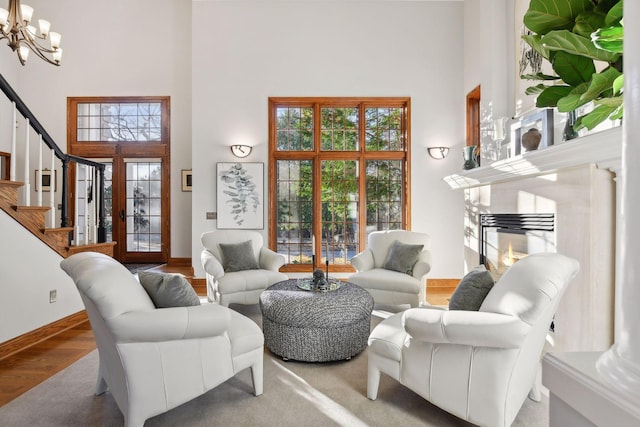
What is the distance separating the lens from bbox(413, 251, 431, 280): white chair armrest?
12.4 ft

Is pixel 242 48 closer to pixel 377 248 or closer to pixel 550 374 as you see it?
pixel 377 248

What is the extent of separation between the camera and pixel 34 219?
3160mm

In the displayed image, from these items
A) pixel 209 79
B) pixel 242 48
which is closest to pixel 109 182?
pixel 209 79

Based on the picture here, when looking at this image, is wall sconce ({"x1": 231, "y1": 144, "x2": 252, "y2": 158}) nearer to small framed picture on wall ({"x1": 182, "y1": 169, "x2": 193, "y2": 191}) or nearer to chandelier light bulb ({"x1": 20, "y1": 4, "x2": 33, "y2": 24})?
small framed picture on wall ({"x1": 182, "y1": 169, "x2": 193, "y2": 191})

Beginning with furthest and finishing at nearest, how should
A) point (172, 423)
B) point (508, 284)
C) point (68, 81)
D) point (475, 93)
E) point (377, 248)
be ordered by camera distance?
point (68, 81), point (475, 93), point (377, 248), point (172, 423), point (508, 284)

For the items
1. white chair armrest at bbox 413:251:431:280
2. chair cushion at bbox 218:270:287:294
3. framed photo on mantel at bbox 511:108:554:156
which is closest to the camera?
framed photo on mantel at bbox 511:108:554:156

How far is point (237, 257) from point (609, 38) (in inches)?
150

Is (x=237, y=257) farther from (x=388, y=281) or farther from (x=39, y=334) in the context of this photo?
(x=39, y=334)

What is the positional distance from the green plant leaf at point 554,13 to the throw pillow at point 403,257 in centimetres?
338

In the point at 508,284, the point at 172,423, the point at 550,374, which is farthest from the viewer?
the point at 172,423

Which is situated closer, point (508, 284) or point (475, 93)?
point (508, 284)

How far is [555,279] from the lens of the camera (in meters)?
1.63

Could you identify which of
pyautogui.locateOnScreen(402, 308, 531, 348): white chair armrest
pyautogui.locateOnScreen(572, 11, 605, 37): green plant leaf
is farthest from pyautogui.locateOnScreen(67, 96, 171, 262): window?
pyautogui.locateOnScreen(572, 11, 605, 37): green plant leaf

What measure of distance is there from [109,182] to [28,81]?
2.17 meters
